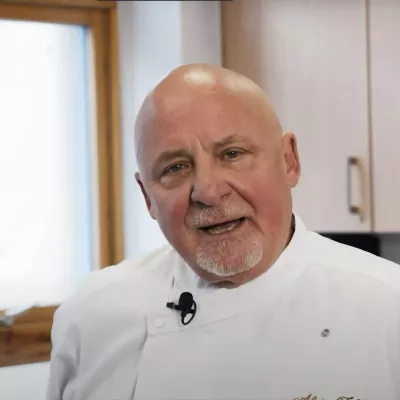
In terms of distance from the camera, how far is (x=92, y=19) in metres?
0.84

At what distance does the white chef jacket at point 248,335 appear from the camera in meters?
0.58

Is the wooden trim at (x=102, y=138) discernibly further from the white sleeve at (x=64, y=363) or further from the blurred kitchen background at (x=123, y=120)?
the white sleeve at (x=64, y=363)

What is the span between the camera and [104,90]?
86 cm

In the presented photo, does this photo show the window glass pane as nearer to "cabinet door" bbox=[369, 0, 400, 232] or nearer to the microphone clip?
the microphone clip

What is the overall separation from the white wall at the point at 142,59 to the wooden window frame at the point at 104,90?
0.06 feet

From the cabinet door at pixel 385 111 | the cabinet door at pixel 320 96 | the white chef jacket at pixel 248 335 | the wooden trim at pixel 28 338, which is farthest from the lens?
the cabinet door at pixel 320 96

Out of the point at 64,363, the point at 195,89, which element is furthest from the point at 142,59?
the point at 64,363

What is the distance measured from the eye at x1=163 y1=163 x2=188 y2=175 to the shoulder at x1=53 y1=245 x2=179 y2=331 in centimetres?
14

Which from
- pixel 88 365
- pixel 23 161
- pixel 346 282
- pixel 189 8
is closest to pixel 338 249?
pixel 346 282

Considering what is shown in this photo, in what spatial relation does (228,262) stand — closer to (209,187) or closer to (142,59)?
(209,187)

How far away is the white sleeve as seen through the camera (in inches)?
27.6

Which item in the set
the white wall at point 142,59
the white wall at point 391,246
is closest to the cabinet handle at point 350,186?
the white wall at point 391,246

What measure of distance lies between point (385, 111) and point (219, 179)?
415 millimetres

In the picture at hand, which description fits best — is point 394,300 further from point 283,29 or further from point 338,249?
point 283,29
